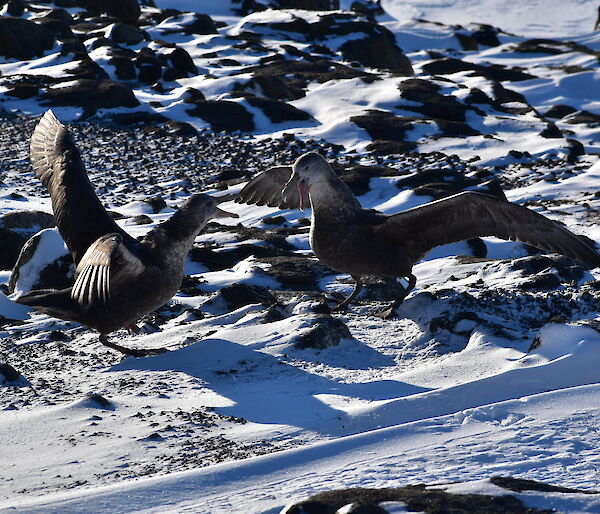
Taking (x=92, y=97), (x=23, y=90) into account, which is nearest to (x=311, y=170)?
(x=92, y=97)

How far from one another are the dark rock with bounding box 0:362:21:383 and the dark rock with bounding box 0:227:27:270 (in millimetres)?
4277

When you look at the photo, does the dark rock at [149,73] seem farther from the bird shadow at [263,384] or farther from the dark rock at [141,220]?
the bird shadow at [263,384]

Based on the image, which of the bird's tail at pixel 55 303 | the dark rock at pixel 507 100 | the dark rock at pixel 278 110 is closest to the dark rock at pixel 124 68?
the dark rock at pixel 278 110

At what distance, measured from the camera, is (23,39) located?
26.2 metres

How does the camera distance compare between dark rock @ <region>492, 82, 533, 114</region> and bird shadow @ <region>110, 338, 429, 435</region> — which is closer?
bird shadow @ <region>110, 338, 429, 435</region>

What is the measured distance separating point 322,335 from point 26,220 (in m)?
6.33

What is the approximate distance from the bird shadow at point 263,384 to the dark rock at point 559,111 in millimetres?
18806

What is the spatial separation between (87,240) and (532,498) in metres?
4.34

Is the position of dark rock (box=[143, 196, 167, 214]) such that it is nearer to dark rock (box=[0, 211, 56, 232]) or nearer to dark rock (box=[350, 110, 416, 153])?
dark rock (box=[0, 211, 56, 232])

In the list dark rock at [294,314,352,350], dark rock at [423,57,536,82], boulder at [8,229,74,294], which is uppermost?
dark rock at [294,314,352,350]

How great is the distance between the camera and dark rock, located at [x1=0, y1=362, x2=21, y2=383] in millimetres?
5605

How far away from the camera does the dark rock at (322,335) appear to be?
19.2 ft

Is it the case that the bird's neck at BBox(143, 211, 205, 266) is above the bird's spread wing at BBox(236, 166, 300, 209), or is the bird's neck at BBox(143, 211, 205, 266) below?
above

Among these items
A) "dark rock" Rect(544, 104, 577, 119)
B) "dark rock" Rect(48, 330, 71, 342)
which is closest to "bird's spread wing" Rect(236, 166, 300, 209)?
"dark rock" Rect(48, 330, 71, 342)
